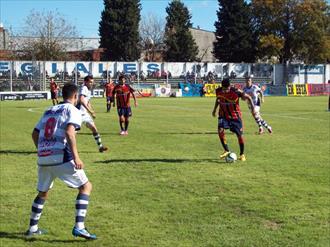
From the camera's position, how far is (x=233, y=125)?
1276cm

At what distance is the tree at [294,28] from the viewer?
73.8m

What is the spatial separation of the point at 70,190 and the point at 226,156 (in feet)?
14.4

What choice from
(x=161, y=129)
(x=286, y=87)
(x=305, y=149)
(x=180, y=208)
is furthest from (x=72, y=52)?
(x=180, y=208)

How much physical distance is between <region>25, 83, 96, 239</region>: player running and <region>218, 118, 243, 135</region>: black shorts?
255 inches

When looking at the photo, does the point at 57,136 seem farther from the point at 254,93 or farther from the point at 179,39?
the point at 179,39

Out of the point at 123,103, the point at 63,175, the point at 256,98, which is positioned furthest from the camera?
the point at 256,98

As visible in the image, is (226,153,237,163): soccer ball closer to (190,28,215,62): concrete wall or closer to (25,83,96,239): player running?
(25,83,96,239): player running

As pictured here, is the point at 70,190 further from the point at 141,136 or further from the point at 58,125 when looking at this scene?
the point at 141,136

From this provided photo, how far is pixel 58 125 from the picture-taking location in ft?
21.7

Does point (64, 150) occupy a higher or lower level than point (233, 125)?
higher

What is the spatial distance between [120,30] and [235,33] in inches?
642

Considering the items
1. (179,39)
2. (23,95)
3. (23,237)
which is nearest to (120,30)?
(179,39)

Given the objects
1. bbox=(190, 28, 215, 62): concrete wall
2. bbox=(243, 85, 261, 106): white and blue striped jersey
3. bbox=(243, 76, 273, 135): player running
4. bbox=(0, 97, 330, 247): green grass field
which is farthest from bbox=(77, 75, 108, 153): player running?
bbox=(190, 28, 215, 62): concrete wall

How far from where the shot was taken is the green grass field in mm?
6953
